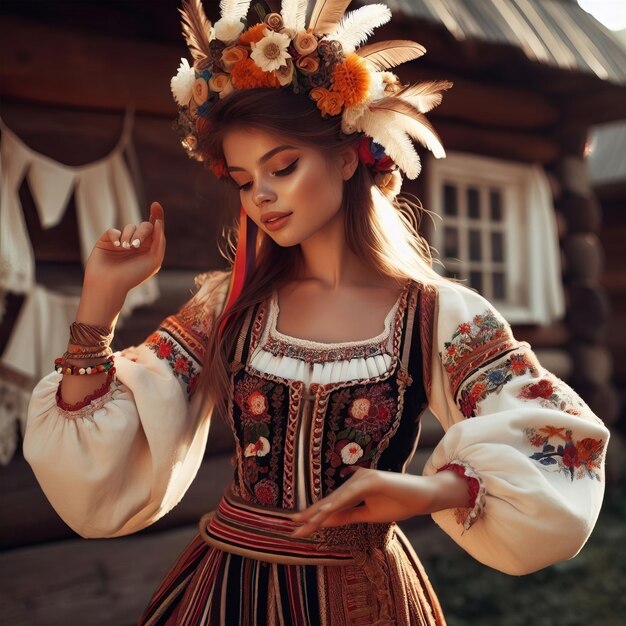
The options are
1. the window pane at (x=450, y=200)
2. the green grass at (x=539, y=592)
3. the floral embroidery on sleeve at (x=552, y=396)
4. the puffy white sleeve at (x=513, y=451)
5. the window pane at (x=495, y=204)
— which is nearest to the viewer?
the puffy white sleeve at (x=513, y=451)

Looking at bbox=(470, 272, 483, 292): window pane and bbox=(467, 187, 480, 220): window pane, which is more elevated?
bbox=(467, 187, 480, 220): window pane

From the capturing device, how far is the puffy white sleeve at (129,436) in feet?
5.67

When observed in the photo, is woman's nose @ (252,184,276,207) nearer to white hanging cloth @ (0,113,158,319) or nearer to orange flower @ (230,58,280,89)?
orange flower @ (230,58,280,89)

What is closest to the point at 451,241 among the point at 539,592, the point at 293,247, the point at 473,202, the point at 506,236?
the point at 473,202

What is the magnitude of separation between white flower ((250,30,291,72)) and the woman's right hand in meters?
0.37

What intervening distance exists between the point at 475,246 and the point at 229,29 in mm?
4523

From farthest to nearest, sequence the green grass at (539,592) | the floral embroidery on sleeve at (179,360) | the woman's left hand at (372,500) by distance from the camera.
A: the green grass at (539,592), the floral embroidery on sleeve at (179,360), the woman's left hand at (372,500)

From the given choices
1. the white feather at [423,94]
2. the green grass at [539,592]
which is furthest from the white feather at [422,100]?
the green grass at [539,592]

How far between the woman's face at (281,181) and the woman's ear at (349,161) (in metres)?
0.07

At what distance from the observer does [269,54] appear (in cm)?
175

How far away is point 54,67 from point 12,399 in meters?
1.49

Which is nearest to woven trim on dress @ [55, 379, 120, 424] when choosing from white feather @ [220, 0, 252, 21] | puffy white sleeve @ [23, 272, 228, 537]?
puffy white sleeve @ [23, 272, 228, 537]

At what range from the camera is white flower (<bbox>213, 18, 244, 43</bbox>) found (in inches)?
70.9

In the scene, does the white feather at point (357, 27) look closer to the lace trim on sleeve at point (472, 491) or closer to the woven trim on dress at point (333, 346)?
the woven trim on dress at point (333, 346)
